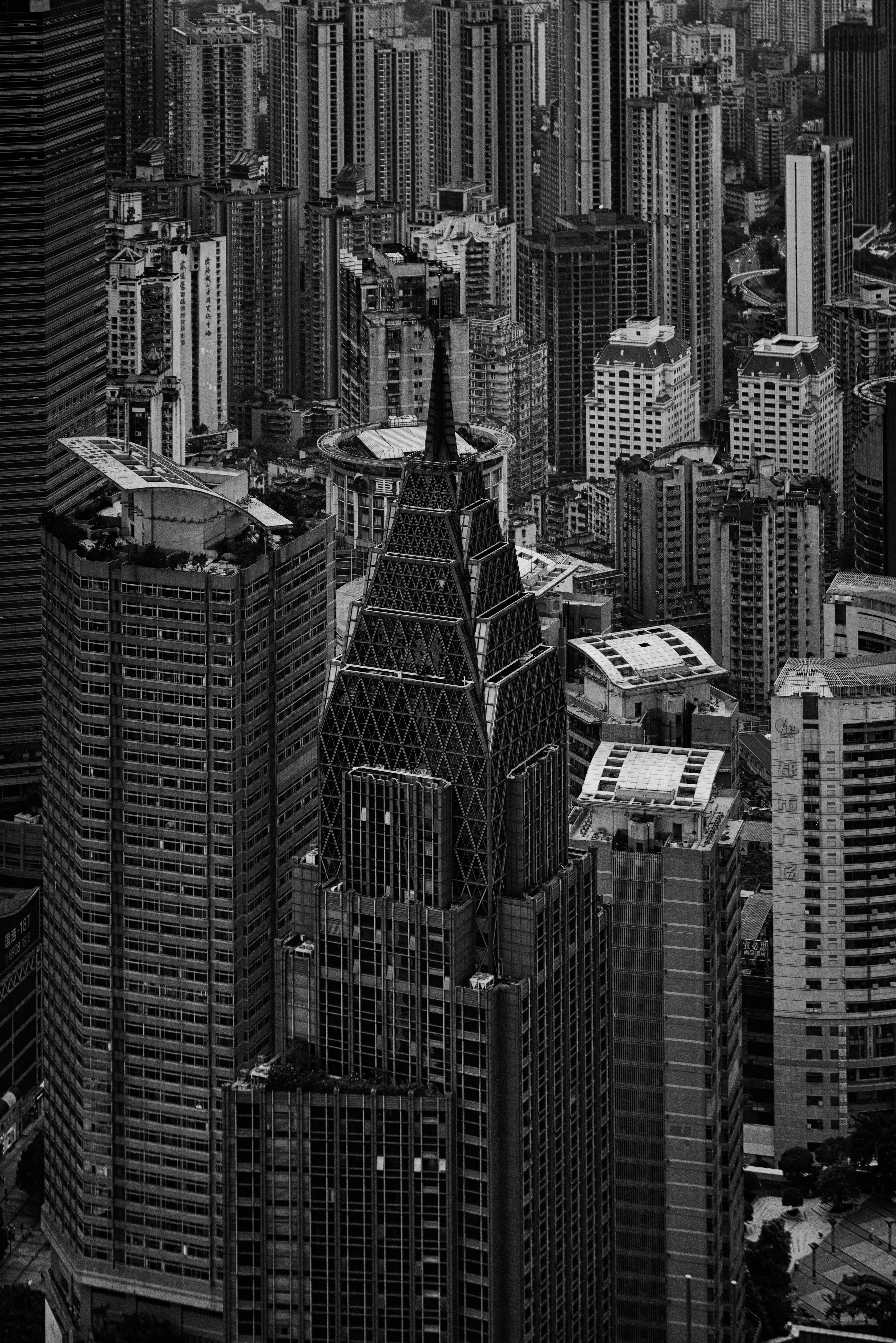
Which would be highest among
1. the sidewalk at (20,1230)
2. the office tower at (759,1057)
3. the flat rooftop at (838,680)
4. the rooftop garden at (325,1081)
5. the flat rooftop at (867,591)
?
the flat rooftop at (867,591)

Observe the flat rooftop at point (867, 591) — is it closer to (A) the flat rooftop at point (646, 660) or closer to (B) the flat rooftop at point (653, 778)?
(A) the flat rooftop at point (646, 660)

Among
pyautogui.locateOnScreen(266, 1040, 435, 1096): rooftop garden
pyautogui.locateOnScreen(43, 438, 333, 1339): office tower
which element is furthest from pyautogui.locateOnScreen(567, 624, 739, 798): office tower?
pyautogui.locateOnScreen(266, 1040, 435, 1096): rooftop garden

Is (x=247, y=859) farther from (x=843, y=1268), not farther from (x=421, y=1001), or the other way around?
(x=843, y=1268)

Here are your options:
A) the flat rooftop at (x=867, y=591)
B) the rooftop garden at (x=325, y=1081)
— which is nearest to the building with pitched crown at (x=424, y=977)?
the rooftop garden at (x=325, y=1081)

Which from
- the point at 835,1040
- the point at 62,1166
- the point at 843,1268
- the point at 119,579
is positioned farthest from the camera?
the point at 835,1040

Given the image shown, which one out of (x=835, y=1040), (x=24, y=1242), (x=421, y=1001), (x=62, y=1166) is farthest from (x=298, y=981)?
(x=835, y=1040)
